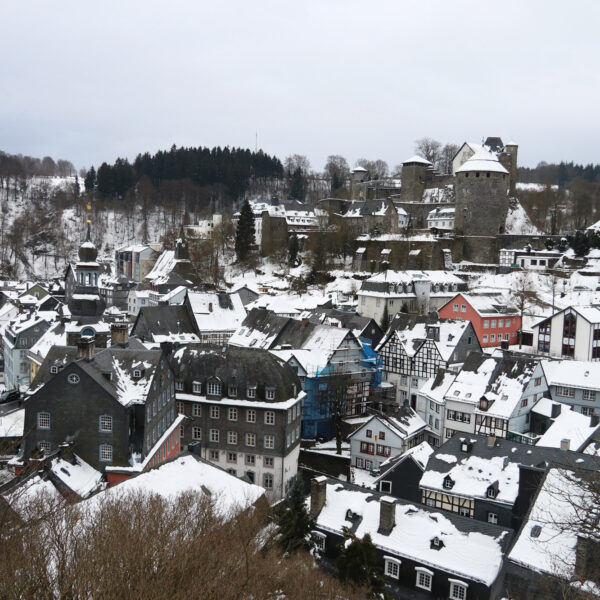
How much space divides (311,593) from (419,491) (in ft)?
49.6

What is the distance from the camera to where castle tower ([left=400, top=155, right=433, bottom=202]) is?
93.9 metres

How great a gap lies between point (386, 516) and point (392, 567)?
169 cm

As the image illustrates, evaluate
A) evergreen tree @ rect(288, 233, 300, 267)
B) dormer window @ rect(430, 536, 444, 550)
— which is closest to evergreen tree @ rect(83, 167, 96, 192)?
evergreen tree @ rect(288, 233, 300, 267)

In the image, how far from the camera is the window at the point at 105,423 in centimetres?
2453

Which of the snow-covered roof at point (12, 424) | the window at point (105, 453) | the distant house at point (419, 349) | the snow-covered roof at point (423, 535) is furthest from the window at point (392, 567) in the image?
the distant house at point (419, 349)

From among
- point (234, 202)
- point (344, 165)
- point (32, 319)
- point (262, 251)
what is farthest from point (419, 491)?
point (344, 165)

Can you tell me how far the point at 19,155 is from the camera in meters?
160

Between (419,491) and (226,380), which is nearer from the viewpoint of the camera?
(419,491)

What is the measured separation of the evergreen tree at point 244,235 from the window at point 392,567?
67990mm

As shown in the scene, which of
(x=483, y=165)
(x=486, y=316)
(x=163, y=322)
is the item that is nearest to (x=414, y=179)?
(x=483, y=165)

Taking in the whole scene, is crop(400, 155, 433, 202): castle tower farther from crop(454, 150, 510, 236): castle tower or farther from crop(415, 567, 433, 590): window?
crop(415, 567, 433, 590): window

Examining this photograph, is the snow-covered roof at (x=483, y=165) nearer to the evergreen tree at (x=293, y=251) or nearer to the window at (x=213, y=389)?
the evergreen tree at (x=293, y=251)

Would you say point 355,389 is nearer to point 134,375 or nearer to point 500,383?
point 500,383

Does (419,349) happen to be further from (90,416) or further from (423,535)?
(90,416)
